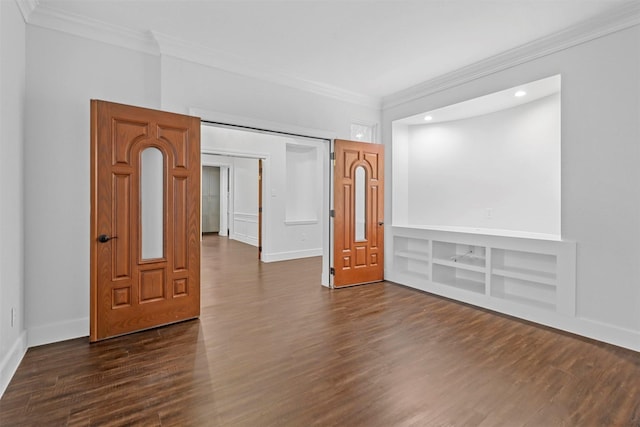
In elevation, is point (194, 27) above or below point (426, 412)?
above

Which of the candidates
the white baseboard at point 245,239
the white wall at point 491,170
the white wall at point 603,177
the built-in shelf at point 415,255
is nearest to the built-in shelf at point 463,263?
the built-in shelf at point 415,255

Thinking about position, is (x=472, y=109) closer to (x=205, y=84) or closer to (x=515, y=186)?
(x=515, y=186)

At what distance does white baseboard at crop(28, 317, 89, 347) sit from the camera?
2883mm

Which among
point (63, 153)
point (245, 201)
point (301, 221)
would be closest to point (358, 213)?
point (301, 221)

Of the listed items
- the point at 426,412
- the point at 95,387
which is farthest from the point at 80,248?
the point at 426,412

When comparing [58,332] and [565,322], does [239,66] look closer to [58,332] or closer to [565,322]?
[58,332]

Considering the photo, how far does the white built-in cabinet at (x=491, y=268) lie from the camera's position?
Result: 11.1 feet

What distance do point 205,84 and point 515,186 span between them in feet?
13.4

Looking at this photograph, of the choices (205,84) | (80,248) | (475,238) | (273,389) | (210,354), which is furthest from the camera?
(475,238)

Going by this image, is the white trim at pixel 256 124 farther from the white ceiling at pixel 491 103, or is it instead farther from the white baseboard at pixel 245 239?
the white baseboard at pixel 245 239

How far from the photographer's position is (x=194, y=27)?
320 centimetres

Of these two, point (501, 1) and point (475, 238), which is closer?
point (501, 1)

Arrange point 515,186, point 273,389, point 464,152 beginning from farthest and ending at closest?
1. point 464,152
2. point 515,186
3. point 273,389

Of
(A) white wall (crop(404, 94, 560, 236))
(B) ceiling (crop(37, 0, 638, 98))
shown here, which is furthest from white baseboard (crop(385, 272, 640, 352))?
(B) ceiling (crop(37, 0, 638, 98))
